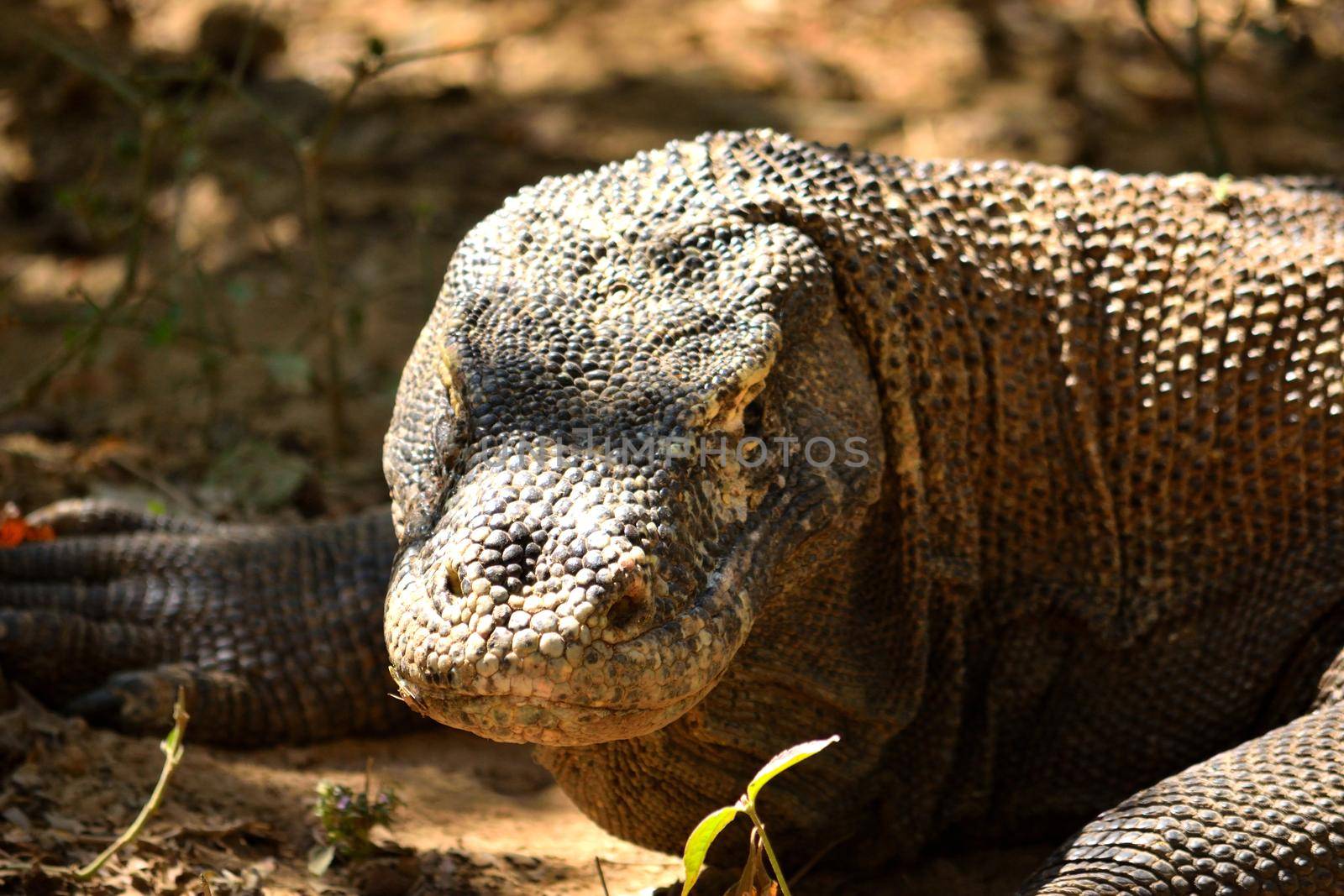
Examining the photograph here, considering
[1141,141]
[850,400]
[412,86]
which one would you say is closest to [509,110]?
[412,86]

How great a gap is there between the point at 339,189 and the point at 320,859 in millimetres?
5543

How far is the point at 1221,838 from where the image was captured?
3.07 m

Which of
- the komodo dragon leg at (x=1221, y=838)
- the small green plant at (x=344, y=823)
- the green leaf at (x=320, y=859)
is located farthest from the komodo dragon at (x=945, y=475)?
the green leaf at (x=320, y=859)

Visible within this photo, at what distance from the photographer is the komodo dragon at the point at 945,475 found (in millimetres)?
2998

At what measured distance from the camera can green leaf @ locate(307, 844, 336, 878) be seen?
3662mm

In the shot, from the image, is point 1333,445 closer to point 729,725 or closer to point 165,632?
point 729,725

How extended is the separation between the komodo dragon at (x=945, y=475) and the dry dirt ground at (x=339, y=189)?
1.32 ft

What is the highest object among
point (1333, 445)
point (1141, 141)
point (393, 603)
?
point (1141, 141)


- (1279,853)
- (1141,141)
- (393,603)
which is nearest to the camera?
(393,603)

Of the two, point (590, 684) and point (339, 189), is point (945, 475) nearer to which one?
point (590, 684)

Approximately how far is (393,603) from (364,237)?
5.68 meters

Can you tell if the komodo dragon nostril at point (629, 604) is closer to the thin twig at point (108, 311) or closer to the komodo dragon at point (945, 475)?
the komodo dragon at point (945, 475)

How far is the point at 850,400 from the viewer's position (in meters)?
3.32

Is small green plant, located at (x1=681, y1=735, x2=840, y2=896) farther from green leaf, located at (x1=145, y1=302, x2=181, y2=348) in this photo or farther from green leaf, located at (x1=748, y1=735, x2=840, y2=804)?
green leaf, located at (x1=145, y1=302, x2=181, y2=348)
